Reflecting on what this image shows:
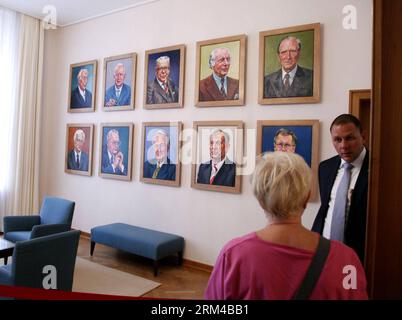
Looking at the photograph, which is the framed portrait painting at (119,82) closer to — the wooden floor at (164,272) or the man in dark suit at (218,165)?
the man in dark suit at (218,165)

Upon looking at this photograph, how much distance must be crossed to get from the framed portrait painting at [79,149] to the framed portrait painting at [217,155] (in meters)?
2.16

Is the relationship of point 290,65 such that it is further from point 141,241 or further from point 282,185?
point 141,241

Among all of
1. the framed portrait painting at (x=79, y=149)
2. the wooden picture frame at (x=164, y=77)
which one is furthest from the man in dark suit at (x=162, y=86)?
the framed portrait painting at (x=79, y=149)

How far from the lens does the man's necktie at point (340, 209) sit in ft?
6.00

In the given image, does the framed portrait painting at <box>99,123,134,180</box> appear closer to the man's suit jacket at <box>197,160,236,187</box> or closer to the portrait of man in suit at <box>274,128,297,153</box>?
the man's suit jacket at <box>197,160,236,187</box>

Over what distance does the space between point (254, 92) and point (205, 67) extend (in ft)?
2.58

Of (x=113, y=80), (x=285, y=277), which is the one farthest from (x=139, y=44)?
(x=285, y=277)

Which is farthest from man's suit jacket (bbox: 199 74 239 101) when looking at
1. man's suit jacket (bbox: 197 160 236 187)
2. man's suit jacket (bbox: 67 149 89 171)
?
man's suit jacket (bbox: 67 149 89 171)

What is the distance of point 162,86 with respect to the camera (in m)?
4.26

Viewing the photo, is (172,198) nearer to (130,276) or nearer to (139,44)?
(130,276)

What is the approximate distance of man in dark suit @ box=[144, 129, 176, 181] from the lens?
13.7 feet

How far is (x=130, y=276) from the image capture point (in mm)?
3553

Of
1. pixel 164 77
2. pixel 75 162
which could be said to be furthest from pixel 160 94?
pixel 75 162

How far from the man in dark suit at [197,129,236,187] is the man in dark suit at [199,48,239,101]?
466 mm
